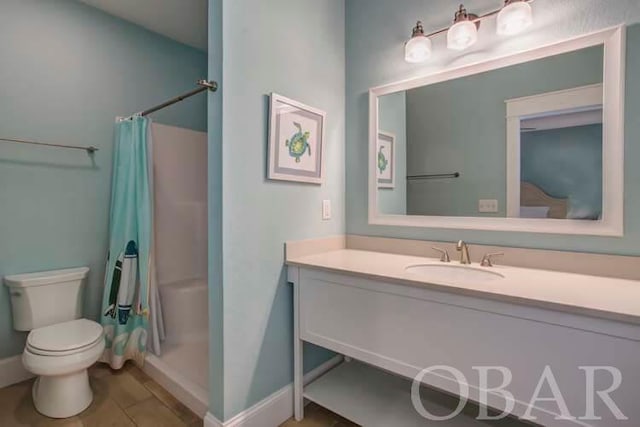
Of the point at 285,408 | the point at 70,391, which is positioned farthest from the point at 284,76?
the point at 70,391

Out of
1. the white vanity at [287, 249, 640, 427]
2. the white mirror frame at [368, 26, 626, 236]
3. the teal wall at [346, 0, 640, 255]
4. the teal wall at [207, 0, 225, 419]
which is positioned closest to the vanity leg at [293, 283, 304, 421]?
the white vanity at [287, 249, 640, 427]

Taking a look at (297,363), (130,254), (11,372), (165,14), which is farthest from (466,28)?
(11,372)

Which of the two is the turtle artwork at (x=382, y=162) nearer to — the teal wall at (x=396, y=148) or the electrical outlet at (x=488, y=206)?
the teal wall at (x=396, y=148)

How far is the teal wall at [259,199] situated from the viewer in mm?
1345

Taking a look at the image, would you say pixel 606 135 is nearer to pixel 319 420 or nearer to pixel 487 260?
pixel 487 260

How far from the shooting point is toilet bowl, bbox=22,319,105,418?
1504 millimetres

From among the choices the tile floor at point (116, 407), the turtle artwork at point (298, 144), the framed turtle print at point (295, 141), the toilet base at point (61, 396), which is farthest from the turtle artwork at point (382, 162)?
the toilet base at point (61, 396)

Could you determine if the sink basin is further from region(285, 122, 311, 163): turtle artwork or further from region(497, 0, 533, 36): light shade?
region(497, 0, 533, 36): light shade

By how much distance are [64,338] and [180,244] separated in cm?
97

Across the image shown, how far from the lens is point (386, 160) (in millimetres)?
1893

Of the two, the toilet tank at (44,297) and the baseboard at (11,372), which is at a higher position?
the toilet tank at (44,297)

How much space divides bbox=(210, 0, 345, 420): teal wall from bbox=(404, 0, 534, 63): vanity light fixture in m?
0.52

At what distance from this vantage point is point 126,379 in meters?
1.91

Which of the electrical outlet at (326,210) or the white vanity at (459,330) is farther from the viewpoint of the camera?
the electrical outlet at (326,210)
